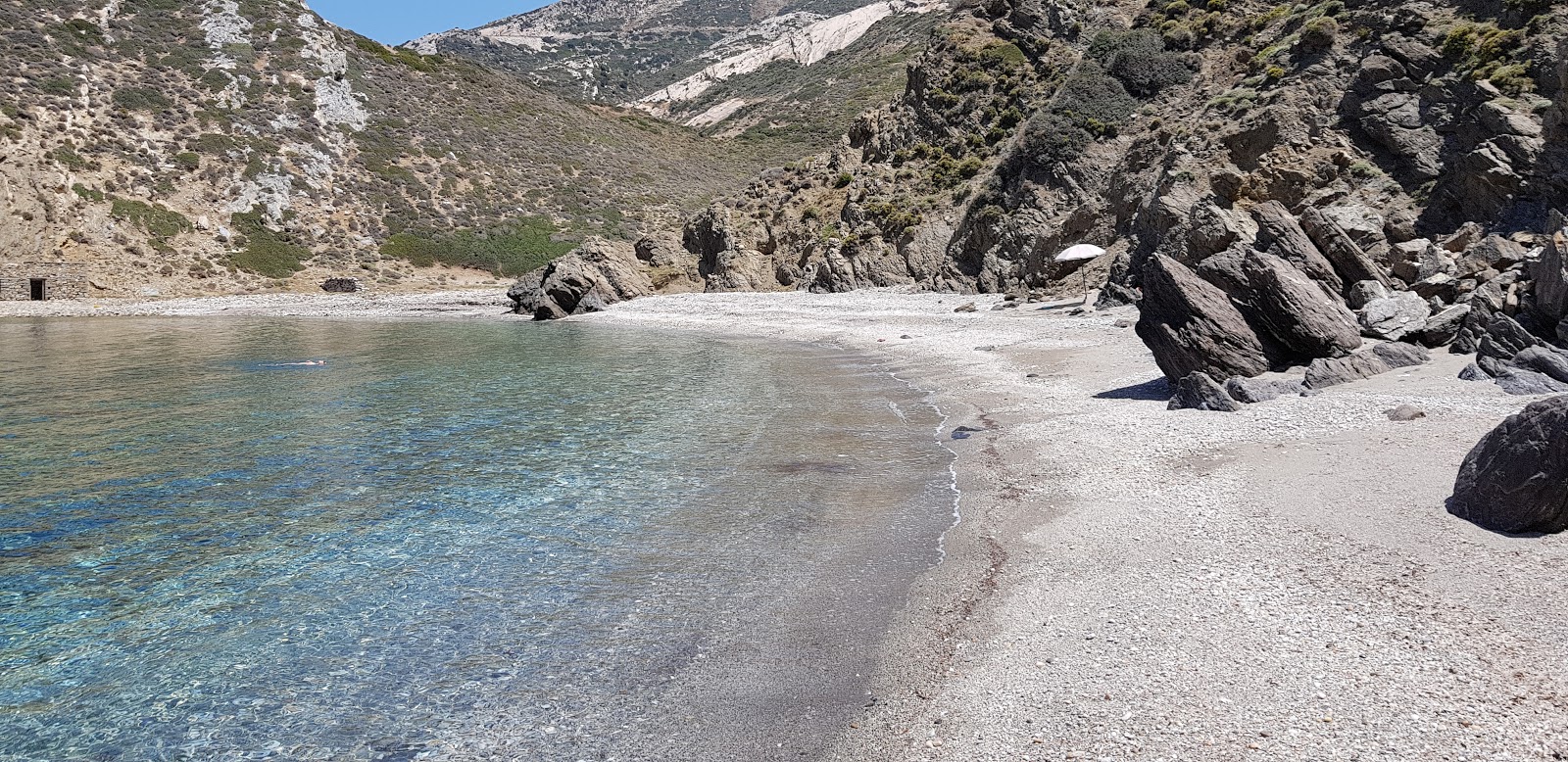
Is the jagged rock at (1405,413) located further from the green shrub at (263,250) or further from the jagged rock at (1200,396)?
the green shrub at (263,250)

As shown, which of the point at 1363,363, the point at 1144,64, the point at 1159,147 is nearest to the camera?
the point at 1363,363

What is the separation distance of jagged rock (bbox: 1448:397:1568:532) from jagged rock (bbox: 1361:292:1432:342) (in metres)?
8.64

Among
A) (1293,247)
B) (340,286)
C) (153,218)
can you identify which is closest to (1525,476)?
(1293,247)

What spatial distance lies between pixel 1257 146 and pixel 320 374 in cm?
2698

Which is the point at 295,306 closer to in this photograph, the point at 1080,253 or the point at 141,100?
the point at 141,100

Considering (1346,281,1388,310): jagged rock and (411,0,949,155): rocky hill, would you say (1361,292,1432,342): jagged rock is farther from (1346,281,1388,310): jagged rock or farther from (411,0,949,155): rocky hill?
(411,0,949,155): rocky hill

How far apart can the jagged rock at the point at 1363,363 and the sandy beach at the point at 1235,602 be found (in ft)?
1.26

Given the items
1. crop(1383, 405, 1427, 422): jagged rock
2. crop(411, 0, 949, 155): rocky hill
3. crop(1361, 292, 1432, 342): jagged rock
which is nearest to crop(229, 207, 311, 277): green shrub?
crop(411, 0, 949, 155): rocky hill

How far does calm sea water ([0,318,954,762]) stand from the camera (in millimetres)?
4867

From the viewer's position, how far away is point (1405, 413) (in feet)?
31.9

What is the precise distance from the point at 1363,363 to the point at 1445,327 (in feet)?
7.53

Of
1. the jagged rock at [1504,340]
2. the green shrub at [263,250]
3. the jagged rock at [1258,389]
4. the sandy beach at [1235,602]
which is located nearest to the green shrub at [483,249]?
the green shrub at [263,250]

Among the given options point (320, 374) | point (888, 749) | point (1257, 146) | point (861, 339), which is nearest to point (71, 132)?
point (320, 374)

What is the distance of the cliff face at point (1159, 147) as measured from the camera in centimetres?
2138
